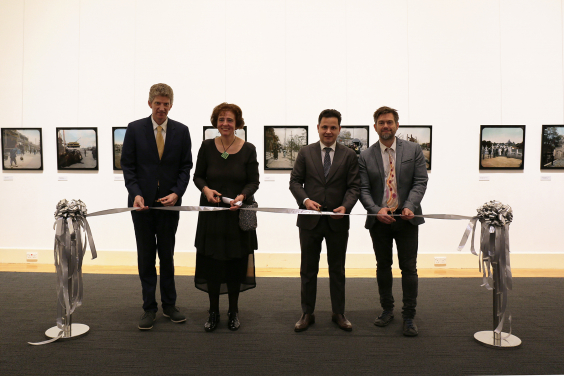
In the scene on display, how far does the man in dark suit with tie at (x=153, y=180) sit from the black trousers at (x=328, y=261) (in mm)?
1361

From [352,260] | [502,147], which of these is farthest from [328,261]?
[502,147]

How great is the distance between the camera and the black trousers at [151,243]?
411cm

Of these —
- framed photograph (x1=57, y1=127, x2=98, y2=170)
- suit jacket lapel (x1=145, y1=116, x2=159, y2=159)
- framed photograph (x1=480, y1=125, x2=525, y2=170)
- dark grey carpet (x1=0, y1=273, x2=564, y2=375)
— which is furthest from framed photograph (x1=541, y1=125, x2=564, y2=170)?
framed photograph (x1=57, y1=127, x2=98, y2=170)

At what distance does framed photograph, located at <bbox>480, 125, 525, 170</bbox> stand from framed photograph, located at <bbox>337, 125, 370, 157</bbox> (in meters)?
1.95

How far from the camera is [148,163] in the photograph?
4.12 meters

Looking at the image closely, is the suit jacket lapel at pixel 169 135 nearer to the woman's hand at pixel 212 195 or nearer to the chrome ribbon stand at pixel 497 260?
the woman's hand at pixel 212 195

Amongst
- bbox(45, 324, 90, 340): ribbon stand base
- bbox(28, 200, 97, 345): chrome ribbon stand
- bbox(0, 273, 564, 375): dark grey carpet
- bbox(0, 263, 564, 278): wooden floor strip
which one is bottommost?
bbox(0, 263, 564, 278): wooden floor strip

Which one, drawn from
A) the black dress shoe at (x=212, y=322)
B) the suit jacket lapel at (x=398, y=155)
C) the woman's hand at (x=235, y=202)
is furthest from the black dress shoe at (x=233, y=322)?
the suit jacket lapel at (x=398, y=155)

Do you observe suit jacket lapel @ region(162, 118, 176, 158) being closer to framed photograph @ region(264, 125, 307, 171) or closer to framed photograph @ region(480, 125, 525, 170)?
framed photograph @ region(264, 125, 307, 171)

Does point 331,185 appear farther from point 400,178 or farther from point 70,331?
point 70,331

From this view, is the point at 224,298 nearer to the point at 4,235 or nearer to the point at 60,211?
the point at 60,211

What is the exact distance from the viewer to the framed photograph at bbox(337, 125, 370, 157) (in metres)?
6.69

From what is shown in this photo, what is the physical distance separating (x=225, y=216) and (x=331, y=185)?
110 centimetres

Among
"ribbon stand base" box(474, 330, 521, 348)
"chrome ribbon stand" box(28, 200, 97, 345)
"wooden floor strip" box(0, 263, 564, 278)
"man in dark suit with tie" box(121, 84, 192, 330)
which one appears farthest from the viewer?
"wooden floor strip" box(0, 263, 564, 278)
